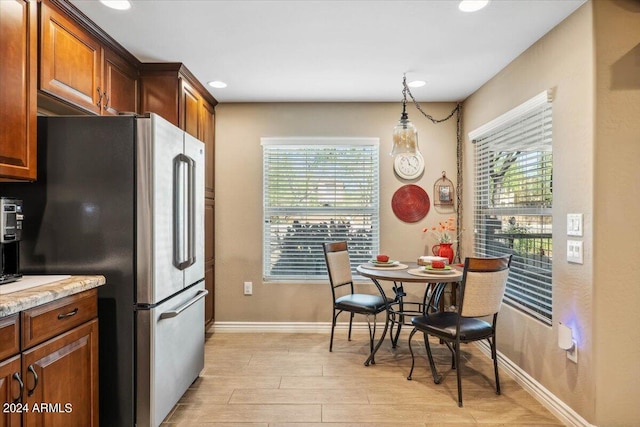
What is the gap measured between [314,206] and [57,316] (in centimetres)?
266

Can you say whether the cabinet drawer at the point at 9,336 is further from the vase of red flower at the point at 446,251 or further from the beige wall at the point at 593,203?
the vase of red flower at the point at 446,251

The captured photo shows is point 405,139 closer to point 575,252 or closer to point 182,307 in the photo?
point 575,252

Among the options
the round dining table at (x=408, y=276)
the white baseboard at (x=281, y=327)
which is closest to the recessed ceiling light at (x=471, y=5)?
the round dining table at (x=408, y=276)

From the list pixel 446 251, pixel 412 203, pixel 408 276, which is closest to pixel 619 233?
pixel 408 276

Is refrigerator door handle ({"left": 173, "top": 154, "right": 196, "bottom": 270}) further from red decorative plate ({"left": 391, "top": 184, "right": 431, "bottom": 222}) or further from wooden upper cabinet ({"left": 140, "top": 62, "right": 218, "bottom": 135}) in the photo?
red decorative plate ({"left": 391, "top": 184, "right": 431, "bottom": 222})

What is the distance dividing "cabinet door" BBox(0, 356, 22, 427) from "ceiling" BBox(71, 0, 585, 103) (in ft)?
6.33

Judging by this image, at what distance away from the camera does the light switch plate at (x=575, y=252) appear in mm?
2057

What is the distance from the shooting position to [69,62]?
215 cm

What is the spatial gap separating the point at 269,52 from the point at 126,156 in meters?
1.34

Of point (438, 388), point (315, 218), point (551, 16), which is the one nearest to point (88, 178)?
point (315, 218)

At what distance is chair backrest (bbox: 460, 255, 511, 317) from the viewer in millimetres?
2367

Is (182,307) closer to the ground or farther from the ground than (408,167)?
closer to the ground

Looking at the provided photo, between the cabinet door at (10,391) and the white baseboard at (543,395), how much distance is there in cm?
275

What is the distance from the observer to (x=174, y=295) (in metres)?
2.24
